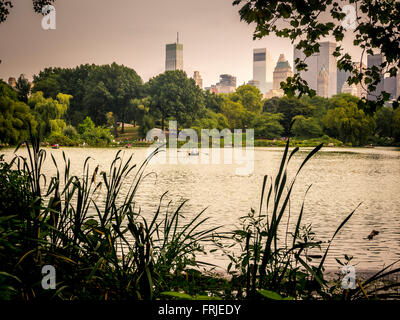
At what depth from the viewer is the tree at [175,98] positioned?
94.5 feet

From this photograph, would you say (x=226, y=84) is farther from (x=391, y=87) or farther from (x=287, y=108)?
(x=391, y=87)

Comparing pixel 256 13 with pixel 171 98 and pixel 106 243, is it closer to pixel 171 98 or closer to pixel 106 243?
pixel 106 243

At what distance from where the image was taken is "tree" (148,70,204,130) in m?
28.8

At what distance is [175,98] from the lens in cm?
2950

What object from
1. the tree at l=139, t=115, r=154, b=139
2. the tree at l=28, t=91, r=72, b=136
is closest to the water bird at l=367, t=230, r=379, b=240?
the tree at l=28, t=91, r=72, b=136

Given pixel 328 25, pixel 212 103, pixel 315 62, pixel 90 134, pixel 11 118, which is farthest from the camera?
pixel 212 103

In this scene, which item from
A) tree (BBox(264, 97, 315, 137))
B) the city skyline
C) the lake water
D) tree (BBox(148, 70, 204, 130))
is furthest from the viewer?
tree (BBox(264, 97, 315, 137))

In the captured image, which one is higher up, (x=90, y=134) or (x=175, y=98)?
(x=175, y=98)

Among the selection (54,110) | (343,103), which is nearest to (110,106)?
(54,110)

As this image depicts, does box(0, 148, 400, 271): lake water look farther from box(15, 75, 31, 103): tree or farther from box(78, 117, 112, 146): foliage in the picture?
box(78, 117, 112, 146): foliage

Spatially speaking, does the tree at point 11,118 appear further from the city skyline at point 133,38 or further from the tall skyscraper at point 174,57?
the tall skyscraper at point 174,57

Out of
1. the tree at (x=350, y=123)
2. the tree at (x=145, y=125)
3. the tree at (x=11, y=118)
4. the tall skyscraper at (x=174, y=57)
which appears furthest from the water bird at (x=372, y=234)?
the tall skyscraper at (x=174, y=57)

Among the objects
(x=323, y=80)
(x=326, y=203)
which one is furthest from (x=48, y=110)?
(x=326, y=203)

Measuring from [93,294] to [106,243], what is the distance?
15 centimetres
